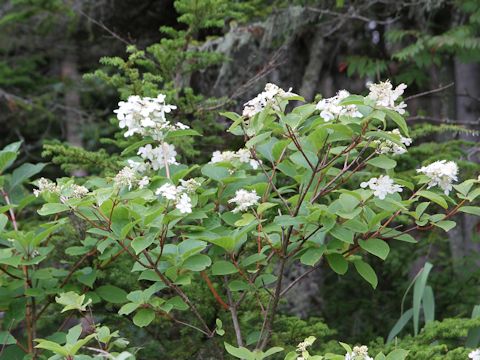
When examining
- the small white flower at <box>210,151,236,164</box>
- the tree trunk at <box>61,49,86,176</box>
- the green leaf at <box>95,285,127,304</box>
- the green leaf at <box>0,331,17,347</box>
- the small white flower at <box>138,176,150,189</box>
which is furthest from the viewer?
the tree trunk at <box>61,49,86,176</box>

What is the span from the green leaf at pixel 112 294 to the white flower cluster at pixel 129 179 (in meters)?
0.53

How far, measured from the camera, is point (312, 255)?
1841mm

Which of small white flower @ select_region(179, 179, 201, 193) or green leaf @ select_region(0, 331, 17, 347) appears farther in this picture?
green leaf @ select_region(0, 331, 17, 347)

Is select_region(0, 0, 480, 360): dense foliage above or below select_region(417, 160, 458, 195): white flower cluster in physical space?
below

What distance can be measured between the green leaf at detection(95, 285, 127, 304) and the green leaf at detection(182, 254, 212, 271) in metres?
0.55

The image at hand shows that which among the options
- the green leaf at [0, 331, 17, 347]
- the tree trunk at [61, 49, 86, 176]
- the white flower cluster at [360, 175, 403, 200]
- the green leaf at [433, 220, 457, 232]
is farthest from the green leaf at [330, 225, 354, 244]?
the tree trunk at [61, 49, 86, 176]

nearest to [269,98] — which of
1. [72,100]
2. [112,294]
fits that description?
[112,294]

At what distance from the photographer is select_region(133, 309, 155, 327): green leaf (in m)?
1.88

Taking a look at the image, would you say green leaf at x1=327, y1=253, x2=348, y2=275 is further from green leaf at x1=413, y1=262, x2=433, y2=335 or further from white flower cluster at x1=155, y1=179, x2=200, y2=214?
green leaf at x1=413, y1=262, x2=433, y2=335

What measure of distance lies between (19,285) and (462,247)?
313 cm

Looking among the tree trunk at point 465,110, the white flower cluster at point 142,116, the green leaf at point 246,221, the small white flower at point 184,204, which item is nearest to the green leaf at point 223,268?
the green leaf at point 246,221

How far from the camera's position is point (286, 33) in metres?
4.08

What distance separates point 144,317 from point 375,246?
0.68 metres

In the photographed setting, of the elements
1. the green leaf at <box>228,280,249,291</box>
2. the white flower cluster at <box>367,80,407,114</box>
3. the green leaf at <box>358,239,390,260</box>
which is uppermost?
the white flower cluster at <box>367,80,407,114</box>
